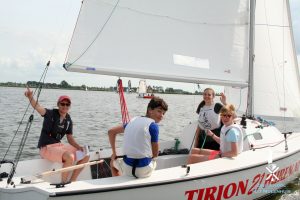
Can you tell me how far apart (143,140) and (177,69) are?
6.45 feet

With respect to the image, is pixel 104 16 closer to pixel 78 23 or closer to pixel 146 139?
pixel 78 23

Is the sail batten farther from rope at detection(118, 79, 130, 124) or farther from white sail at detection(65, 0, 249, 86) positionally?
rope at detection(118, 79, 130, 124)

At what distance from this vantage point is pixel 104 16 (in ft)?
17.0

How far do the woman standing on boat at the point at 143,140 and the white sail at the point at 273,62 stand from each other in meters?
4.35

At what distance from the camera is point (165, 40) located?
5703 millimetres

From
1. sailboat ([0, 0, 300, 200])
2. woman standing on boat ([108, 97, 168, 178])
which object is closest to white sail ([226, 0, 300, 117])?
sailboat ([0, 0, 300, 200])

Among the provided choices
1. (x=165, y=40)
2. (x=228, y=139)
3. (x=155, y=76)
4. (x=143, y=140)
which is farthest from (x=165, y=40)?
(x=143, y=140)

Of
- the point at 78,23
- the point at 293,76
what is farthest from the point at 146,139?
the point at 293,76

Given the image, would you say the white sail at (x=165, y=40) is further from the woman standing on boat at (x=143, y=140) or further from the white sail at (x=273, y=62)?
the white sail at (x=273, y=62)

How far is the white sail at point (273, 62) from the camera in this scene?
25.7ft

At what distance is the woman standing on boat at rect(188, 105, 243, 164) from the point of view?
5098mm

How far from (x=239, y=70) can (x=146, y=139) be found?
9.65 ft

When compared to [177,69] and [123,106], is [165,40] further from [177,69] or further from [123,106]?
[123,106]

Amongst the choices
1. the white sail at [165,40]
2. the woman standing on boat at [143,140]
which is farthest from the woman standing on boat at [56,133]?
the woman standing on boat at [143,140]
